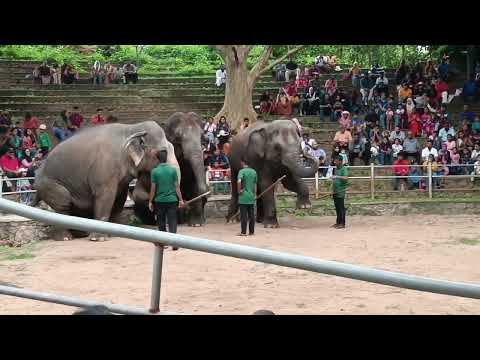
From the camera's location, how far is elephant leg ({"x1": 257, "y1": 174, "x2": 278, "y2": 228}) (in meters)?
16.8

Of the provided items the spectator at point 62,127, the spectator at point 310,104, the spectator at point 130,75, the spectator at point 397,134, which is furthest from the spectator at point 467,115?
the spectator at point 62,127

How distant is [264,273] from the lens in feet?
33.7

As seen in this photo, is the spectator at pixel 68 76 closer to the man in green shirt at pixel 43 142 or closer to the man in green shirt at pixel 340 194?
the man in green shirt at pixel 43 142

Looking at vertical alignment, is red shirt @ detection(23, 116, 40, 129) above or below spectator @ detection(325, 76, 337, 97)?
below

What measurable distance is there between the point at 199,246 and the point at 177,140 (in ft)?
46.4

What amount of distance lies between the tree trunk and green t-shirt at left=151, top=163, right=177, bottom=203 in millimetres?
12655

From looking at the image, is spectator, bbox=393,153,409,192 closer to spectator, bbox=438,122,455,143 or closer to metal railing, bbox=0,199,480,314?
spectator, bbox=438,122,455,143

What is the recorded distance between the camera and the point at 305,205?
17594mm

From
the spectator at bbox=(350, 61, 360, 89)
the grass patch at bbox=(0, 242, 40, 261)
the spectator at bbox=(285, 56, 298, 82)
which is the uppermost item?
the spectator at bbox=(285, 56, 298, 82)

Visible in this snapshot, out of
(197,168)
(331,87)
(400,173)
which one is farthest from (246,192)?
(331,87)

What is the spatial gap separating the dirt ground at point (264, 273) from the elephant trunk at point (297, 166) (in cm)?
114

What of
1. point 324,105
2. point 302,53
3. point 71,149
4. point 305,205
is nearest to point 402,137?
point 324,105

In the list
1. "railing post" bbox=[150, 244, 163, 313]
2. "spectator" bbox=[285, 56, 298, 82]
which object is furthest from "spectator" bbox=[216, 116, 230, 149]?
"railing post" bbox=[150, 244, 163, 313]

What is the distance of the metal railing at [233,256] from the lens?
7.98 feet
